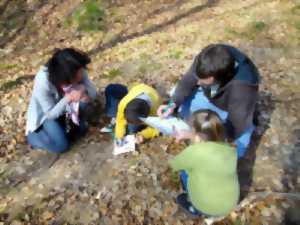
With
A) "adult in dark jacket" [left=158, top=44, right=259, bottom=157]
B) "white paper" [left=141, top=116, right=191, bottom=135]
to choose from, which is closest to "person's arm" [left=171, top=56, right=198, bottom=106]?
"adult in dark jacket" [left=158, top=44, right=259, bottom=157]

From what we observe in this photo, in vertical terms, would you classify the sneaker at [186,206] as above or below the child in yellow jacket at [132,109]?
below

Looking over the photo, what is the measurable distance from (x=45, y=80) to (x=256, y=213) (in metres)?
2.90

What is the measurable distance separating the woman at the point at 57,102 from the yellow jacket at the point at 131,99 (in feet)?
1.77

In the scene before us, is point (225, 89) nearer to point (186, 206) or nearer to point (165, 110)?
point (165, 110)

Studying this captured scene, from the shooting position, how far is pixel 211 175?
13.9 feet

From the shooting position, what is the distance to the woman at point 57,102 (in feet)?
17.3

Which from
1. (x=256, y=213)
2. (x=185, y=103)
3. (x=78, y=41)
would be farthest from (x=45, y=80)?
(x=78, y=41)

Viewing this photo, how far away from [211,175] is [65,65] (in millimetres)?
2155

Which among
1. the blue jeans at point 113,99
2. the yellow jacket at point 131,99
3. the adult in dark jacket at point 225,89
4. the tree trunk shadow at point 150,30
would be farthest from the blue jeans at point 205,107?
the tree trunk shadow at point 150,30

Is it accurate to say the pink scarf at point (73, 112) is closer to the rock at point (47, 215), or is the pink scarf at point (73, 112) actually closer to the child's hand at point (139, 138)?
the child's hand at point (139, 138)

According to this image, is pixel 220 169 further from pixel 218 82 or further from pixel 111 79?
pixel 111 79

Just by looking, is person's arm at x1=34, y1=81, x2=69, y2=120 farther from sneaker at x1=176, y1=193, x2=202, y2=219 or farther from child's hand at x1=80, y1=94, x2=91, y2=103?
sneaker at x1=176, y1=193, x2=202, y2=219

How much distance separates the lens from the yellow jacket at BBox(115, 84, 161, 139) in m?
5.54

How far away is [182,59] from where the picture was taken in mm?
7898
